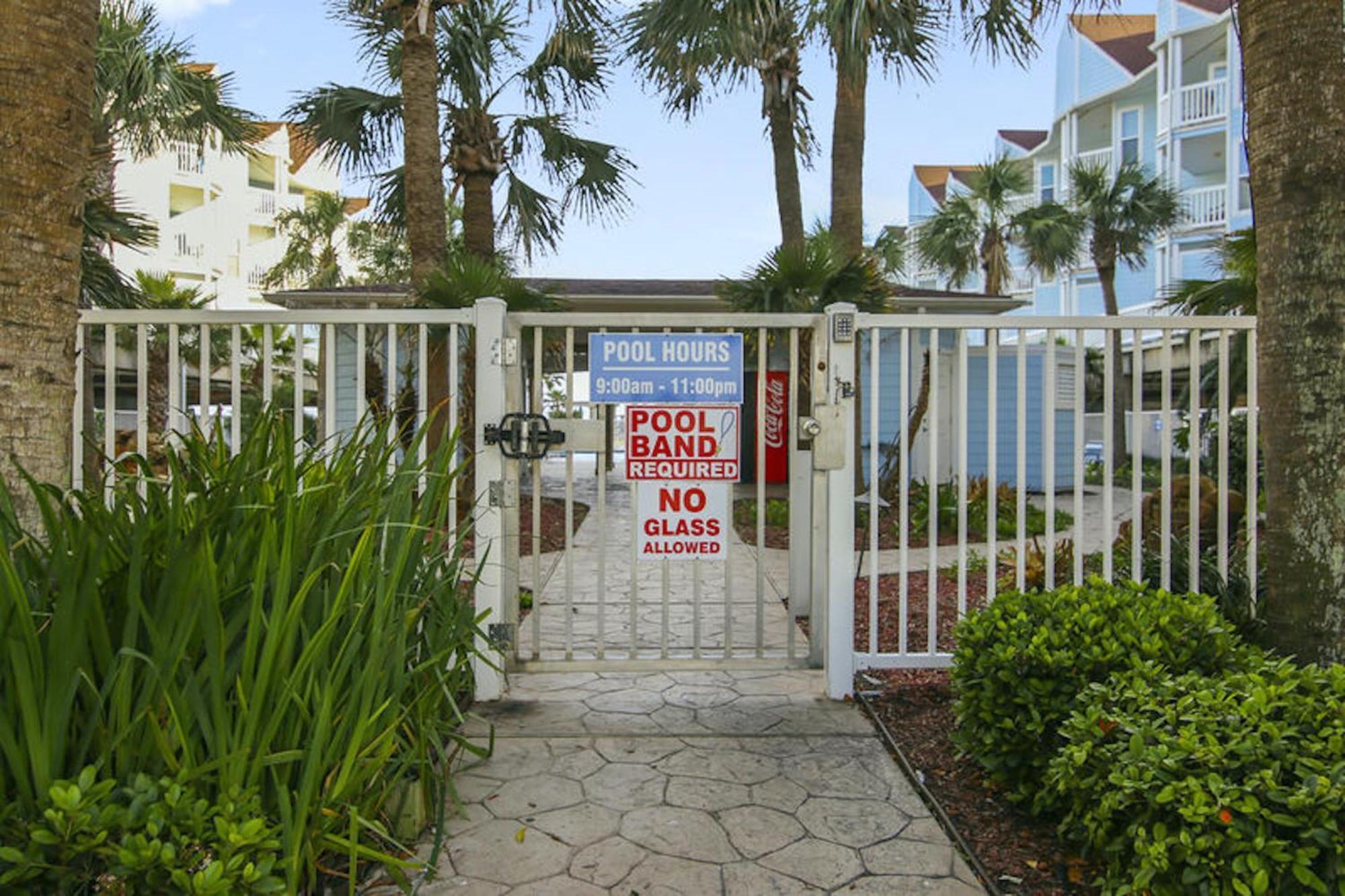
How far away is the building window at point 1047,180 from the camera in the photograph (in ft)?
98.6

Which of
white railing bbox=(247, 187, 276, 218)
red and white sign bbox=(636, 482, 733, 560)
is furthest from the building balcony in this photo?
white railing bbox=(247, 187, 276, 218)

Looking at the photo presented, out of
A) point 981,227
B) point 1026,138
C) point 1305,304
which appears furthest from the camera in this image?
point 1026,138

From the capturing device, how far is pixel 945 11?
7.85 meters

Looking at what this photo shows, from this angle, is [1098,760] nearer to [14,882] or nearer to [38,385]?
[14,882]

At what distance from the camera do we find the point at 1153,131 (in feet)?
83.3

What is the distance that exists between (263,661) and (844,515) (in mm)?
2520

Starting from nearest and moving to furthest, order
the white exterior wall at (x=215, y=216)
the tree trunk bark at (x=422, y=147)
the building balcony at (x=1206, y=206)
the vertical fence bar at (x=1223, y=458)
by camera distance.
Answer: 1. the vertical fence bar at (x=1223, y=458)
2. the tree trunk bark at (x=422, y=147)
3. the building balcony at (x=1206, y=206)
4. the white exterior wall at (x=215, y=216)

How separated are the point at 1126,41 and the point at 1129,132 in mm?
3475

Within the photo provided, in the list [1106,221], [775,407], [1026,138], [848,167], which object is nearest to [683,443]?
[848,167]

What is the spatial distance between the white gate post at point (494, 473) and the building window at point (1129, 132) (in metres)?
27.2

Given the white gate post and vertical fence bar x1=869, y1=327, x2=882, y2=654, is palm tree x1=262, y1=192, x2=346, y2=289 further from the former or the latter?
vertical fence bar x1=869, y1=327, x2=882, y2=654

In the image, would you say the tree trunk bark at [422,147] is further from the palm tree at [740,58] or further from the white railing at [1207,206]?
the white railing at [1207,206]

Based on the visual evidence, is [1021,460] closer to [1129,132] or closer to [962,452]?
[962,452]

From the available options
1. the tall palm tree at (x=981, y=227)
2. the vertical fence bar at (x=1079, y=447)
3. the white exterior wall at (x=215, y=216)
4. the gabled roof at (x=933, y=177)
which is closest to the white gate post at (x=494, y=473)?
the vertical fence bar at (x=1079, y=447)
